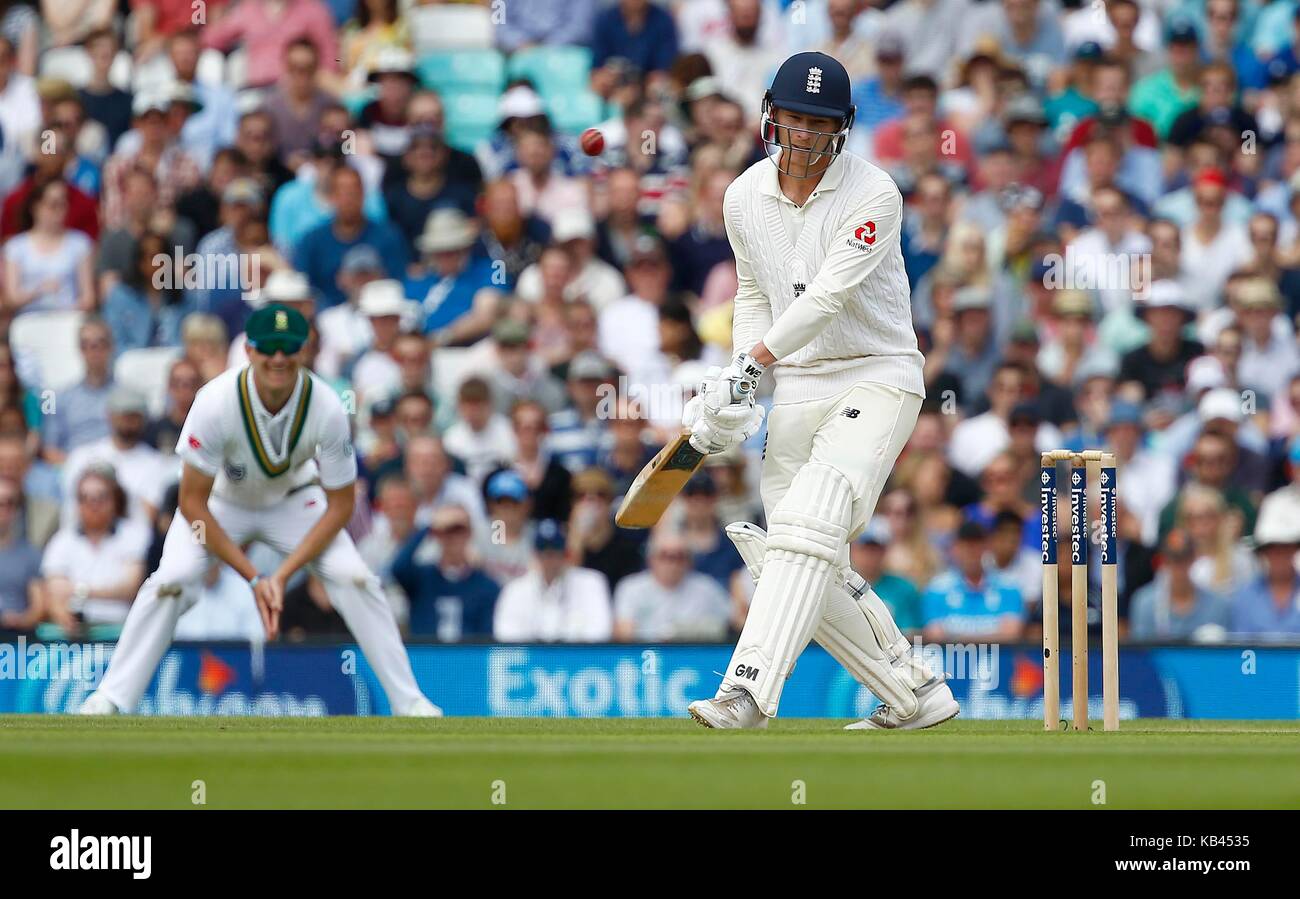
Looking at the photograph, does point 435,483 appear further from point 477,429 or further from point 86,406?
point 86,406

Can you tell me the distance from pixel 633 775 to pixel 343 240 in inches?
315

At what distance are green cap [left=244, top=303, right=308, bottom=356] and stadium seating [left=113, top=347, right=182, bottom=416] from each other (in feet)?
12.3

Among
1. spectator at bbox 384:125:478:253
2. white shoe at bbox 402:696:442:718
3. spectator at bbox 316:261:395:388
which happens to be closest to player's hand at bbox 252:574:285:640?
white shoe at bbox 402:696:442:718

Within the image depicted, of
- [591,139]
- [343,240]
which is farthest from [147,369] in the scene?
[591,139]

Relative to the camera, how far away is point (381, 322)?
1314 cm

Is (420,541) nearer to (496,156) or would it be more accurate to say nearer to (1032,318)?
(496,156)

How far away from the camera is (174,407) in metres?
12.8

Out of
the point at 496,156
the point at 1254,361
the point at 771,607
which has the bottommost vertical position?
the point at 771,607

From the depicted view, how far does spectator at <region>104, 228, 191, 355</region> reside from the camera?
13258 mm

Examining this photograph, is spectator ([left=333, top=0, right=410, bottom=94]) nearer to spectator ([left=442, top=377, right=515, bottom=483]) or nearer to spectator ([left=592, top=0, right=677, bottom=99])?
spectator ([left=592, top=0, right=677, bottom=99])

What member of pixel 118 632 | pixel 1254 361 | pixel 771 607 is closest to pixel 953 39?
pixel 1254 361
